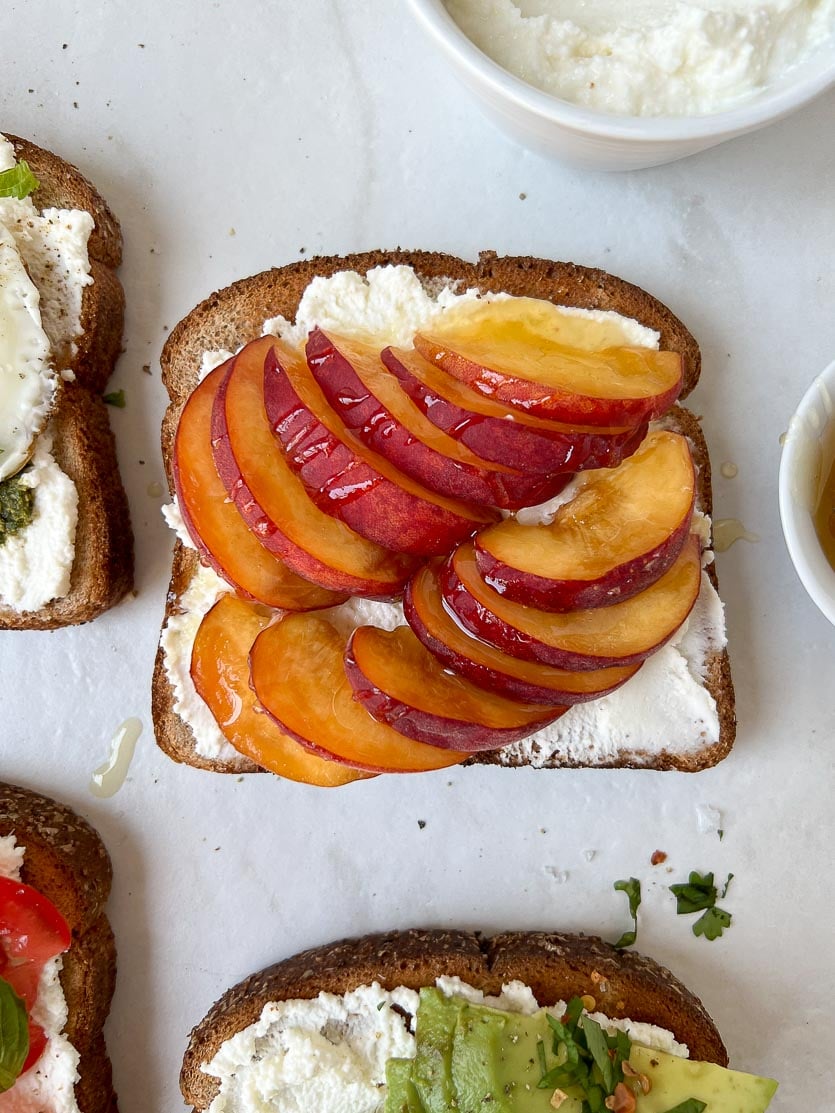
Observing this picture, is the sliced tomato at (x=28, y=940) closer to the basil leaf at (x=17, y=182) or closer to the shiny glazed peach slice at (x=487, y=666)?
the shiny glazed peach slice at (x=487, y=666)

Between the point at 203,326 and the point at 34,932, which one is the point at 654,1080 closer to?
the point at 34,932

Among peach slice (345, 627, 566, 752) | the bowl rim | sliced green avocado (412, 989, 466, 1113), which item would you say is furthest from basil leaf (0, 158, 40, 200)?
sliced green avocado (412, 989, 466, 1113)

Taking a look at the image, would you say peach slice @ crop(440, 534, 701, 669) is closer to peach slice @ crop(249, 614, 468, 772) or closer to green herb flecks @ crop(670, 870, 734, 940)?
Result: peach slice @ crop(249, 614, 468, 772)

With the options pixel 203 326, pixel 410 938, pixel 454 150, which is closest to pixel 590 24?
pixel 454 150

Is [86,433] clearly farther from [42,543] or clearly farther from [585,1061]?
[585,1061]

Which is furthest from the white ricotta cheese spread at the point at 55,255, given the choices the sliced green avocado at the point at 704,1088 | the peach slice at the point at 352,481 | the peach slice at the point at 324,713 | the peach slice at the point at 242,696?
the sliced green avocado at the point at 704,1088

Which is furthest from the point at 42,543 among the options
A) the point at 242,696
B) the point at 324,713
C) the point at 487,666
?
the point at 487,666
